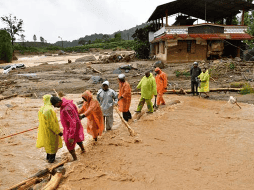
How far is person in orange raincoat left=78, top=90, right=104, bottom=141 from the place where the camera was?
472 cm

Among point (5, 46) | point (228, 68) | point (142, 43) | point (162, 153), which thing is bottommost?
point (162, 153)

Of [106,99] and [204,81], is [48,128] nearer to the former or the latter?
[106,99]

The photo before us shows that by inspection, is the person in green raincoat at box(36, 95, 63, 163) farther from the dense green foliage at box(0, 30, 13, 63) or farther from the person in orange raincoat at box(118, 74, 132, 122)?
the dense green foliage at box(0, 30, 13, 63)

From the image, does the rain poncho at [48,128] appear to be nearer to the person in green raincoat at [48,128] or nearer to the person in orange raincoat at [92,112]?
the person in green raincoat at [48,128]

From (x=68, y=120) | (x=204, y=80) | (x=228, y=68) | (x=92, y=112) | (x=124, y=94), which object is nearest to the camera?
(x=68, y=120)

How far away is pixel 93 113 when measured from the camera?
4.82 meters

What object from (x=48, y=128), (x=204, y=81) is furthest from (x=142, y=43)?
(x=48, y=128)

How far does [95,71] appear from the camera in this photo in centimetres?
1792

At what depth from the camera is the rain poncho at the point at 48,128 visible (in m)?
3.96

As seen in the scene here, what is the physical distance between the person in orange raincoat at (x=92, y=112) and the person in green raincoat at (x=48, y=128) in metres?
0.82

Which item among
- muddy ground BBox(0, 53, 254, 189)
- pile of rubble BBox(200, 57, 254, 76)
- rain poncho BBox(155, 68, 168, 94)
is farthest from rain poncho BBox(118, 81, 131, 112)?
pile of rubble BBox(200, 57, 254, 76)

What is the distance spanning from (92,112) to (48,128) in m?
1.08

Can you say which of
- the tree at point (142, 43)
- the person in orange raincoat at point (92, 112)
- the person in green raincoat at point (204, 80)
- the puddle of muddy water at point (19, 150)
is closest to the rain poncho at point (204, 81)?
the person in green raincoat at point (204, 80)

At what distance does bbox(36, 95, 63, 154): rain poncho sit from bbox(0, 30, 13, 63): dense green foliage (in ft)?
99.3
